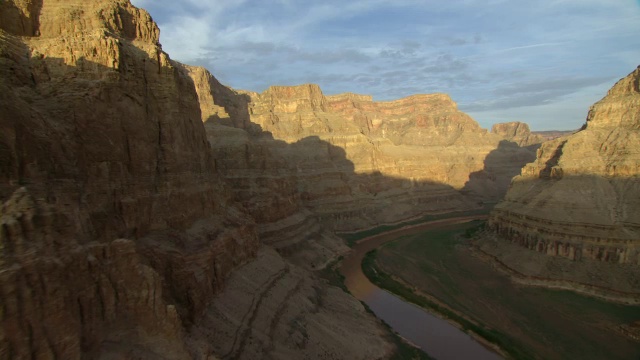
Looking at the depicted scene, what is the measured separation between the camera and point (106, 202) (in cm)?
→ 2289

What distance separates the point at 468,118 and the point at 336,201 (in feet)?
332

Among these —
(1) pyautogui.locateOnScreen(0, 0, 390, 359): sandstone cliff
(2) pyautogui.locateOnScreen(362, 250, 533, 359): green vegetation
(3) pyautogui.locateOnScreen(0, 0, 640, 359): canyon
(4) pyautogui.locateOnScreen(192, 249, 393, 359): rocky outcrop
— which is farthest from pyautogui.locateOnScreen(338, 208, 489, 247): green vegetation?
(1) pyautogui.locateOnScreen(0, 0, 390, 359): sandstone cliff

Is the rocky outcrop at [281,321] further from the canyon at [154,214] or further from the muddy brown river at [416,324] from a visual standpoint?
the muddy brown river at [416,324]

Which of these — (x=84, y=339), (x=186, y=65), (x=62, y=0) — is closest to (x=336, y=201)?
(x=186, y=65)

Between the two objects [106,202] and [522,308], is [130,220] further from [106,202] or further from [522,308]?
[522,308]

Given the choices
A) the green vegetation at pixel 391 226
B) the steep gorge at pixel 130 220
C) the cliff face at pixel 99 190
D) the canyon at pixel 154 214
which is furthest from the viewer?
the green vegetation at pixel 391 226

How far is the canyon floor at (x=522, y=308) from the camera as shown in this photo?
33.7 metres

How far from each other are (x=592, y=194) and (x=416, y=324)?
30138mm

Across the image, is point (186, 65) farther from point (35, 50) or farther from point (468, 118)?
point (468, 118)

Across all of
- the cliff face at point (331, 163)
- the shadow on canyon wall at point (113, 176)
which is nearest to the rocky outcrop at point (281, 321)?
the shadow on canyon wall at point (113, 176)

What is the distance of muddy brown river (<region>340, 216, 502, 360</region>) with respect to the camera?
113ft

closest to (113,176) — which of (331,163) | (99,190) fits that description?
(99,190)

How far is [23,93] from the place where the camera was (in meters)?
20.0

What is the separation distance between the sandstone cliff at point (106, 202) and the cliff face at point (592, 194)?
29830 mm
